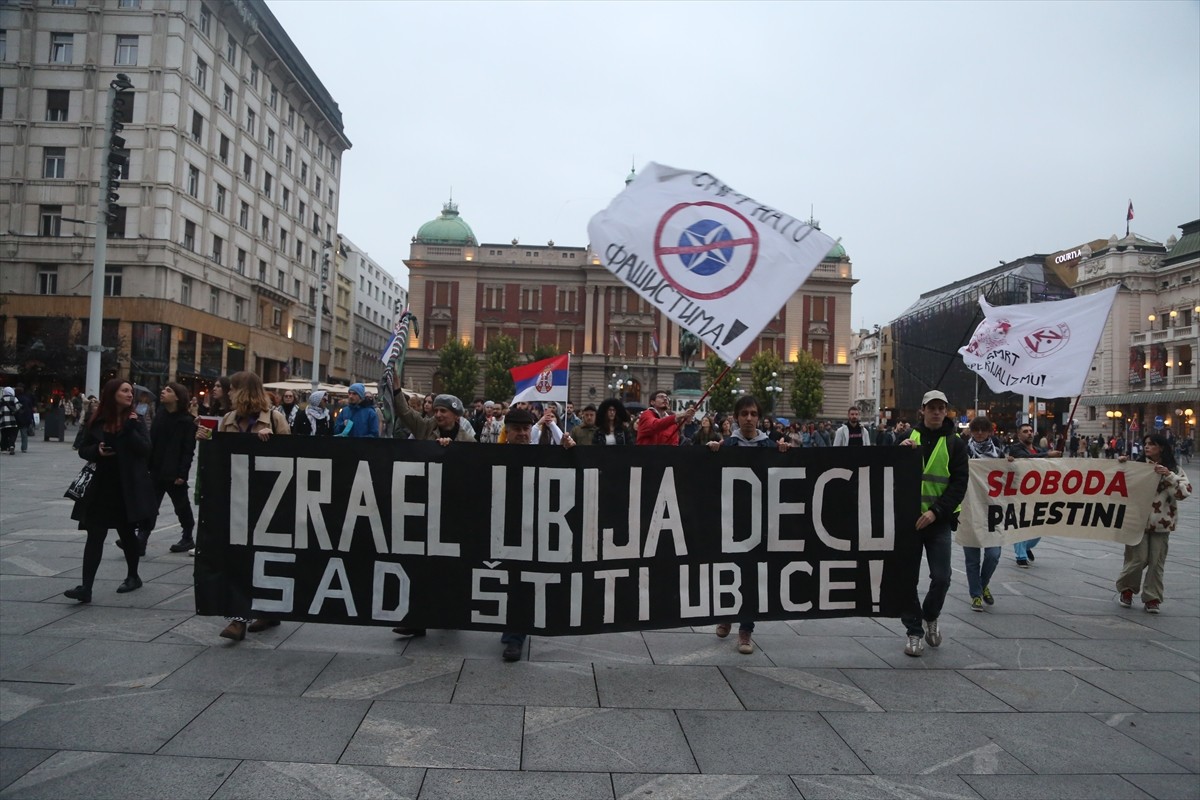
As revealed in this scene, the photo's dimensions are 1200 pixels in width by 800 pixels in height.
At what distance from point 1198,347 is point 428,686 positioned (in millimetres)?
65796

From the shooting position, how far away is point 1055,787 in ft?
11.6

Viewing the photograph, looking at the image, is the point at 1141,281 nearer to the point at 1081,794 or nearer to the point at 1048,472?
the point at 1048,472

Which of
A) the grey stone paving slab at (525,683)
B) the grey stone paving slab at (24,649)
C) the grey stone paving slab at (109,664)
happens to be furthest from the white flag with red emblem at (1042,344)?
the grey stone paving slab at (24,649)

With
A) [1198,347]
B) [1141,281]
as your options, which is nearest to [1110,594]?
[1198,347]

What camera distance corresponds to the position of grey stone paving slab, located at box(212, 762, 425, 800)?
10.6 ft

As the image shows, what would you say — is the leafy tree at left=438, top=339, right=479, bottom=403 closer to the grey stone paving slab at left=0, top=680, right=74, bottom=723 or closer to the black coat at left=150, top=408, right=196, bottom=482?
the black coat at left=150, top=408, right=196, bottom=482

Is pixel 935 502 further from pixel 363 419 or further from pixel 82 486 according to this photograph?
pixel 363 419

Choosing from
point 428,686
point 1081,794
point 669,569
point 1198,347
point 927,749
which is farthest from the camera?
point 1198,347

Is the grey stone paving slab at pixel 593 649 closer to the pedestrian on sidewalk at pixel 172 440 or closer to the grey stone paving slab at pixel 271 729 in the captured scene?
the grey stone paving slab at pixel 271 729

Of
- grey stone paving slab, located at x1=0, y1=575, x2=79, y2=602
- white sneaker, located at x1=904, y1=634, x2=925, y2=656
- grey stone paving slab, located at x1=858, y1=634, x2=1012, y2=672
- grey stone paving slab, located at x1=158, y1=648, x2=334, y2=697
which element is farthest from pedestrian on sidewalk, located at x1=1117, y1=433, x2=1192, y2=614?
grey stone paving slab, located at x1=0, y1=575, x2=79, y2=602

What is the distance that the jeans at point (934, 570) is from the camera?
5348 mm

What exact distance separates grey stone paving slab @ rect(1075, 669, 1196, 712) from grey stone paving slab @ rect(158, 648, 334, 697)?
506 centimetres

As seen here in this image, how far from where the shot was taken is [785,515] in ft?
17.1

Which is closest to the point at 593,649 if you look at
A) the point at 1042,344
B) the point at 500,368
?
the point at 1042,344
